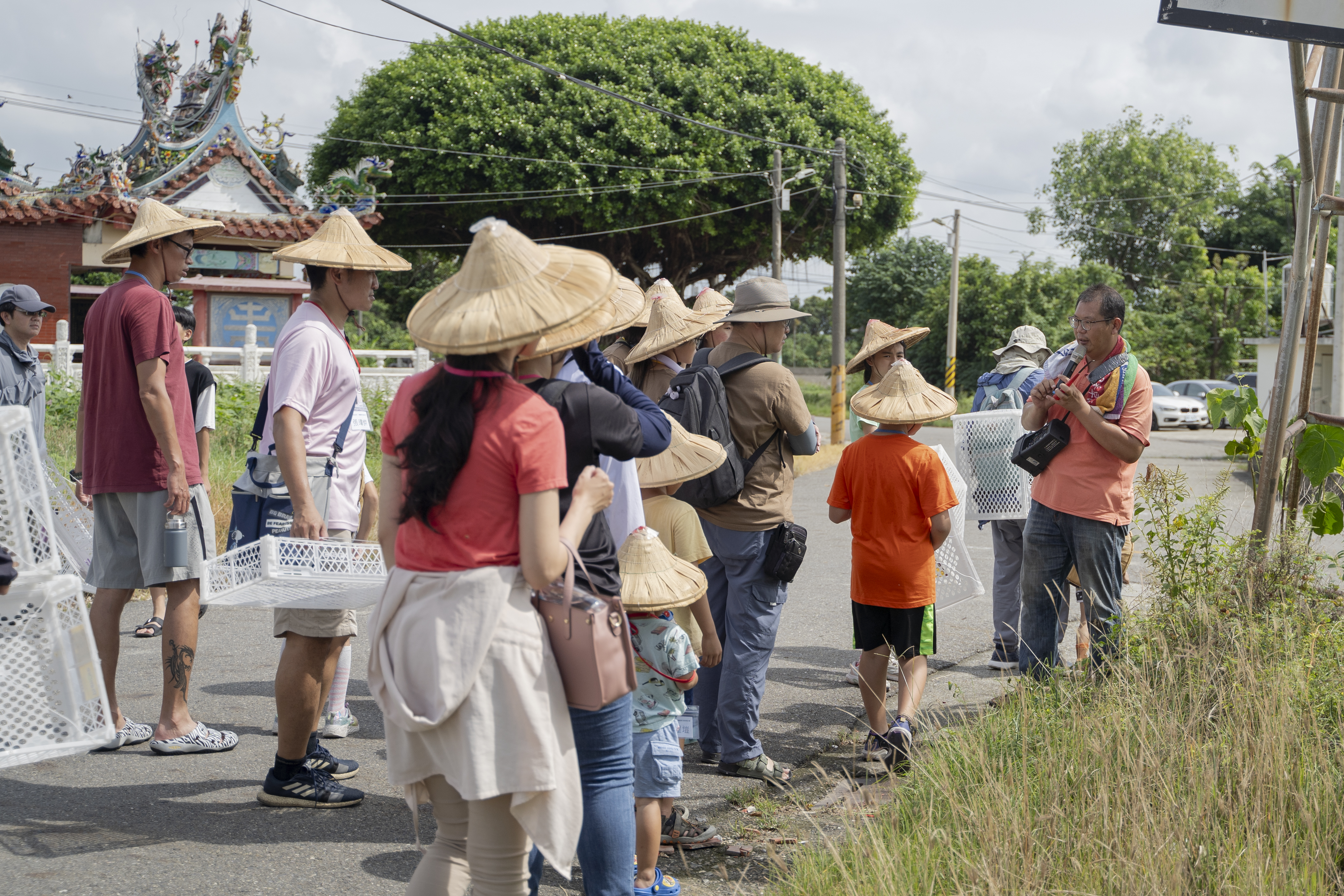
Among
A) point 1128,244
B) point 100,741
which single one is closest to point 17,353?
point 100,741

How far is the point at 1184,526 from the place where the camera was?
4.71 m

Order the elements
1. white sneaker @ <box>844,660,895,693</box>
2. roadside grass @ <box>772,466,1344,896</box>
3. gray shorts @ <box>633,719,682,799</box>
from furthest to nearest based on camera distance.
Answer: white sneaker @ <box>844,660,895,693</box>
gray shorts @ <box>633,719,682,799</box>
roadside grass @ <box>772,466,1344,896</box>

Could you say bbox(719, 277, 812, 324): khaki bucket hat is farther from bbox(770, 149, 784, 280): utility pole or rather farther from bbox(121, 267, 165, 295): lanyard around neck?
bbox(770, 149, 784, 280): utility pole

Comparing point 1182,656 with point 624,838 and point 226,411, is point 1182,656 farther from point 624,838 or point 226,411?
point 226,411

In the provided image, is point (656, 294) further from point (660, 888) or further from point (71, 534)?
point (71, 534)

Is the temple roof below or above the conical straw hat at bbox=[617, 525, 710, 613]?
above

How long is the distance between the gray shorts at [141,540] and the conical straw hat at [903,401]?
8.81 feet

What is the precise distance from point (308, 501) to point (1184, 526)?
11.5ft

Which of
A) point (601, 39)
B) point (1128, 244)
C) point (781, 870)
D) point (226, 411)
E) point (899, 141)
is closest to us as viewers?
point (781, 870)

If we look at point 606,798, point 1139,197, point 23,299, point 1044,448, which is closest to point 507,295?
point 606,798

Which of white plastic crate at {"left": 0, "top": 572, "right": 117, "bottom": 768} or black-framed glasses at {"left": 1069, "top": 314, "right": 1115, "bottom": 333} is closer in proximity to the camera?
white plastic crate at {"left": 0, "top": 572, "right": 117, "bottom": 768}

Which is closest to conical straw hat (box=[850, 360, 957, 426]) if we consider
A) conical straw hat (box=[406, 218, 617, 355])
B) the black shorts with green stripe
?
the black shorts with green stripe

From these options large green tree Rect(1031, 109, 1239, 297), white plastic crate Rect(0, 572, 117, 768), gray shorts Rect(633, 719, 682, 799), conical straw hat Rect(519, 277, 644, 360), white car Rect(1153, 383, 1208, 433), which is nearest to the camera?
conical straw hat Rect(519, 277, 644, 360)

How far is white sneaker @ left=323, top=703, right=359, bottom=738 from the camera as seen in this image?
4.83m
